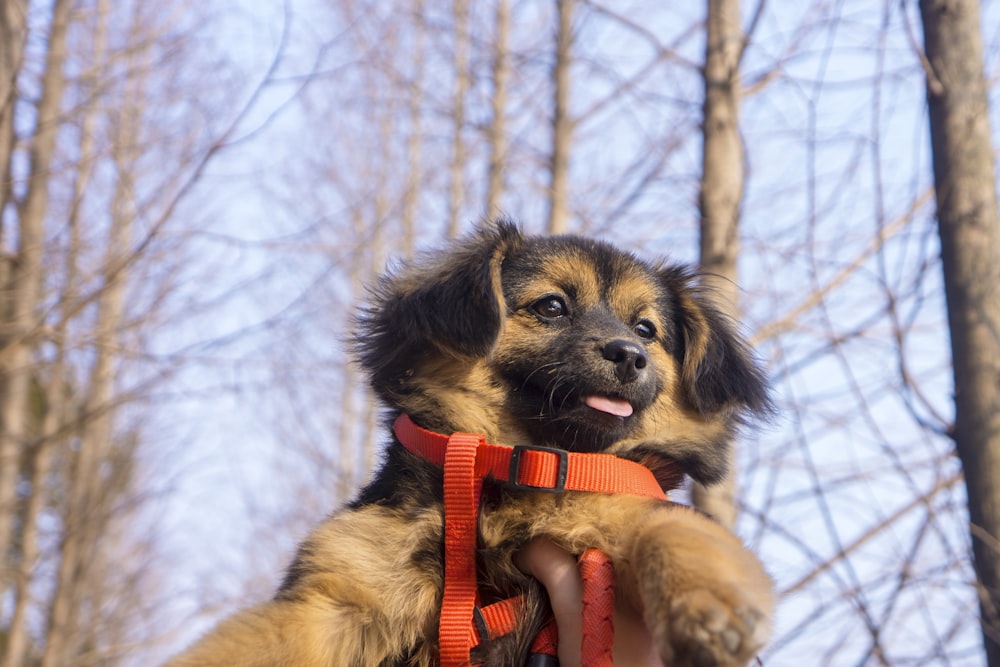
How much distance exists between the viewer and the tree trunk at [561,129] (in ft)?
26.6

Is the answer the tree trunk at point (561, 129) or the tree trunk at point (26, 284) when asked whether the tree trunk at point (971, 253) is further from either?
the tree trunk at point (561, 129)

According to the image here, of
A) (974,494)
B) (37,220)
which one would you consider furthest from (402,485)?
(37,220)

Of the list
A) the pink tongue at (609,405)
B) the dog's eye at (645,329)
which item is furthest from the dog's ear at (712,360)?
the pink tongue at (609,405)

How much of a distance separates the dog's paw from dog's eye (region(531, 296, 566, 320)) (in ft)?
4.09

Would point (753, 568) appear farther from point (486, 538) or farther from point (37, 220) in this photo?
point (37, 220)

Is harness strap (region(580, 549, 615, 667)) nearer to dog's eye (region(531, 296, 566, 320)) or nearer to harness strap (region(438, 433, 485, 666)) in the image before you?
harness strap (region(438, 433, 485, 666))

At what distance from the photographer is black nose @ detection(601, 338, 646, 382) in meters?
2.93

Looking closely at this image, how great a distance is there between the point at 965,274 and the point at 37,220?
17.7 feet

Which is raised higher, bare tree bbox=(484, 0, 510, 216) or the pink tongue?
bare tree bbox=(484, 0, 510, 216)

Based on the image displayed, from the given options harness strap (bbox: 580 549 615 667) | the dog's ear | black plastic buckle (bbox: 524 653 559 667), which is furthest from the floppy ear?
black plastic buckle (bbox: 524 653 559 667)

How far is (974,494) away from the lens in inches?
133

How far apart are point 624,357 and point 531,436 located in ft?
1.34

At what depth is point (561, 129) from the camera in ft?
27.9

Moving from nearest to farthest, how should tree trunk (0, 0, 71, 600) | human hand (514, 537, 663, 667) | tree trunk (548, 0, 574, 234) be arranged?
human hand (514, 537, 663, 667)
tree trunk (0, 0, 71, 600)
tree trunk (548, 0, 574, 234)
